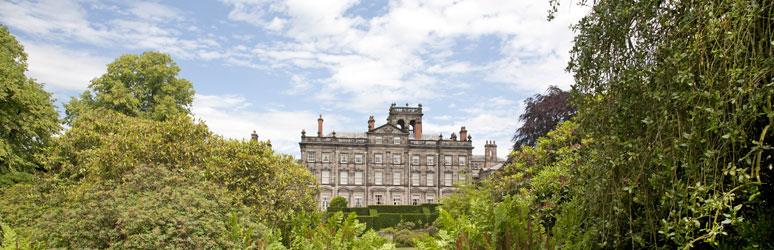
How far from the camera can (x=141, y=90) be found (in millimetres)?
29859

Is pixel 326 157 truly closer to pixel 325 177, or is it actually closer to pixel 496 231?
pixel 325 177

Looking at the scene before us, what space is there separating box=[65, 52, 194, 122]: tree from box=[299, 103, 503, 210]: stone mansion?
2663 centimetres

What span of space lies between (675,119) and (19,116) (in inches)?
860

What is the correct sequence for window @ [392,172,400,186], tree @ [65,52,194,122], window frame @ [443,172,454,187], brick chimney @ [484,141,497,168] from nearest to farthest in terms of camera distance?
tree @ [65,52,194,122] → window @ [392,172,400,186] → window frame @ [443,172,454,187] → brick chimney @ [484,141,497,168]

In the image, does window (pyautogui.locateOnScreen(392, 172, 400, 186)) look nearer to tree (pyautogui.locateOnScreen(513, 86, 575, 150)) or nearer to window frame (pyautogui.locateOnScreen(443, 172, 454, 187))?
window frame (pyautogui.locateOnScreen(443, 172, 454, 187))

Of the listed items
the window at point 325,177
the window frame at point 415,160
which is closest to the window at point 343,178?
the window at point 325,177

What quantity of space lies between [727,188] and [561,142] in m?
8.45

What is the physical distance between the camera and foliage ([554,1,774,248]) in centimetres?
338

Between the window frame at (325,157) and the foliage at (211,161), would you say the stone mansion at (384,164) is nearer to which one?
the window frame at (325,157)

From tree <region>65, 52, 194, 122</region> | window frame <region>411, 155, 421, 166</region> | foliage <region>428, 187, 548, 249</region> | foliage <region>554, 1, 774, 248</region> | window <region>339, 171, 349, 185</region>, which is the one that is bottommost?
foliage <region>428, 187, 548, 249</region>

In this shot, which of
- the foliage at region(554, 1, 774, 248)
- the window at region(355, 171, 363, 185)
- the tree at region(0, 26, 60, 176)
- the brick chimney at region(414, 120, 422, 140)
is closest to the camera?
the foliage at region(554, 1, 774, 248)

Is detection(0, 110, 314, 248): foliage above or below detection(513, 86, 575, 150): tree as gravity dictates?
below

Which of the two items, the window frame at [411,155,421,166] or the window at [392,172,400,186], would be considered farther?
the window frame at [411,155,421,166]

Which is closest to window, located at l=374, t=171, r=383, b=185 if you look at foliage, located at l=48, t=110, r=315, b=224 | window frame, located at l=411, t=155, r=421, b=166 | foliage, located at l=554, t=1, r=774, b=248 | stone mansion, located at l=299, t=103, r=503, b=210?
stone mansion, located at l=299, t=103, r=503, b=210
